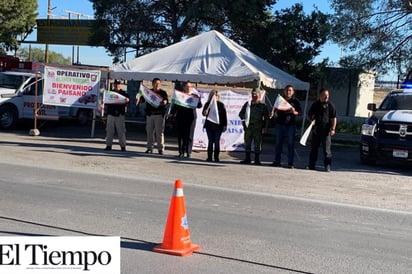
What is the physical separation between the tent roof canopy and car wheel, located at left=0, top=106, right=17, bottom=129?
13.8ft

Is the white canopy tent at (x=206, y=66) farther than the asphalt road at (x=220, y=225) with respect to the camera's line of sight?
Yes

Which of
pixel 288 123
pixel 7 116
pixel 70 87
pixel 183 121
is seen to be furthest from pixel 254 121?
pixel 7 116

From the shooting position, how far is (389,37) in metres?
23.4

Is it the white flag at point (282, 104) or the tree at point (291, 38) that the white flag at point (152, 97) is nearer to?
the white flag at point (282, 104)

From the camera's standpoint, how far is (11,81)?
20.0 metres

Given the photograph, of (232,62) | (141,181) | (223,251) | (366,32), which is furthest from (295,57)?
(223,251)

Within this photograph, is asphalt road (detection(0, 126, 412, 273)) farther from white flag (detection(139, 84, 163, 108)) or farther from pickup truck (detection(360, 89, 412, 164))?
white flag (detection(139, 84, 163, 108))

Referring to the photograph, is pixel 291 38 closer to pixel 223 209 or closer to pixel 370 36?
pixel 370 36

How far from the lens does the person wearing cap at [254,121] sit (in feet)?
44.2

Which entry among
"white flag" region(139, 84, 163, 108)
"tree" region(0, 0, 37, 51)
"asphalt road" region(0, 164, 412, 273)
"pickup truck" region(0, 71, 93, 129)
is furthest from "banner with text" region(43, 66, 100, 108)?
"tree" region(0, 0, 37, 51)

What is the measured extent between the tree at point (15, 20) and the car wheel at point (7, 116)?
1946cm

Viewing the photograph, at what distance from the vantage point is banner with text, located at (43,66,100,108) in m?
17.6

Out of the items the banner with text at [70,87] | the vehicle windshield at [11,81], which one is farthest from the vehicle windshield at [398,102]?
the vehicle windshield at [11,81]

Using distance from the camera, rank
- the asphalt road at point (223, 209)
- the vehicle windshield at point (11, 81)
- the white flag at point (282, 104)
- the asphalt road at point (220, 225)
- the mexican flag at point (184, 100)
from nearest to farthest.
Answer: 1. the asphalt road at point (220, 225)
2. the asphalt road at point (223, 209)
3. the white flag at point (282, 104)
4. the mexican flag at point (184, 100)
5. the vehicle windshield at point (11, 81)
